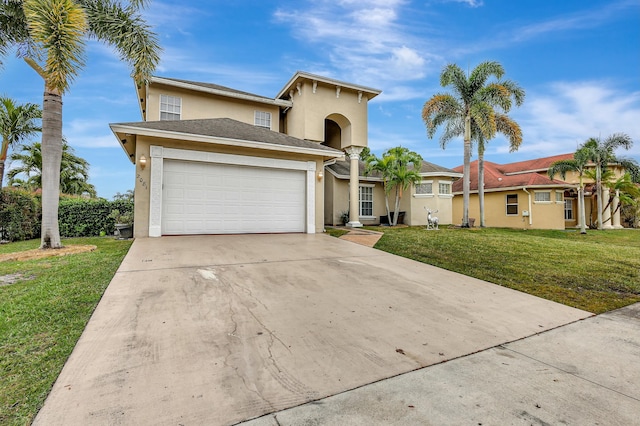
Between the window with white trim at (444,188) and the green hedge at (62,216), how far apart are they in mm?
16039

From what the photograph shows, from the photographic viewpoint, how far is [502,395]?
6.72ft

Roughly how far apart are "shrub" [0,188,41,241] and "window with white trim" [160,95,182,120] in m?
5.64

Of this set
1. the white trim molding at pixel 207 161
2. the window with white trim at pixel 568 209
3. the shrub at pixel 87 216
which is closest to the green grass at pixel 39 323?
the white trim molding at pixel 207 161

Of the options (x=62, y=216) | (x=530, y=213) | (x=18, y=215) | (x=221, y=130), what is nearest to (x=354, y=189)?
(x=221, y=130)

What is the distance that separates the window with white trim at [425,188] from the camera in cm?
1755

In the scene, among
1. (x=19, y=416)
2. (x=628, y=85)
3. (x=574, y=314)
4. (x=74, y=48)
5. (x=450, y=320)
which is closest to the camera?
(x=19, y=416)

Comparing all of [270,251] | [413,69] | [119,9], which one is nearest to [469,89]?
[413,69]

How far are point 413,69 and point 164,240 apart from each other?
1572 centimetres

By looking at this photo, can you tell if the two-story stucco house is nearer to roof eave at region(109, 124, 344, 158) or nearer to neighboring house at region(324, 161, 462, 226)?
roof eave at region(109, 124, 344, 158)

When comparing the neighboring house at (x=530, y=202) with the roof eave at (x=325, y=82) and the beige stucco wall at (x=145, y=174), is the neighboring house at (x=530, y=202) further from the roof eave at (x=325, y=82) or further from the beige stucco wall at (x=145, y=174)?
the beige stucco wall at (x=145, y=174)

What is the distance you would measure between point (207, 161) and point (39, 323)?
6987 millimetres

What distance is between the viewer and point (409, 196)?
1756 centimetres

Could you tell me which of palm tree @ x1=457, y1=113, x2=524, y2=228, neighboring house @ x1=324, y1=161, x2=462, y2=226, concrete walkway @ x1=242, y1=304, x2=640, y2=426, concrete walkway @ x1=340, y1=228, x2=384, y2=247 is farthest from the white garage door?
palm tree @ x1=457, y1=113, x2=524, y2=228

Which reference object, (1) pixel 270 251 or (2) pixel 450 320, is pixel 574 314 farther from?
(1) pixel 270 251
